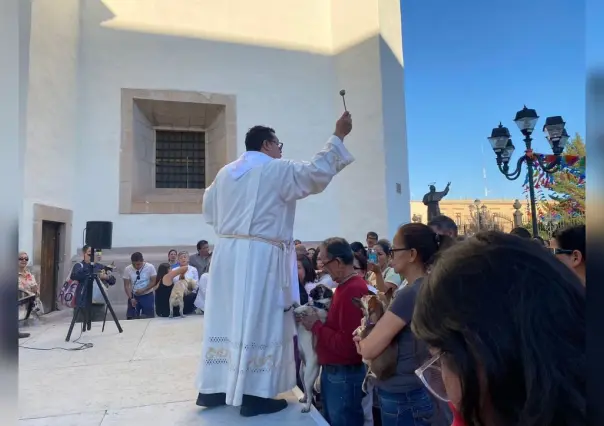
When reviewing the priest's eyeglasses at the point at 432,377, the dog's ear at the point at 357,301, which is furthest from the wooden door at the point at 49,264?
the priest's eyeglasses at the point at 432,377

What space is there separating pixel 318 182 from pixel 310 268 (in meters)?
1.71

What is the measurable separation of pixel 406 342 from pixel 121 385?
2112 mm

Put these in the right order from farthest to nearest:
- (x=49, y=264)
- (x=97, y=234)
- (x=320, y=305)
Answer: (x=49, y=264) < (x=97, y=234) < (x=320, y=305)

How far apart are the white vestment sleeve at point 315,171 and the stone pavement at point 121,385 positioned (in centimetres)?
124

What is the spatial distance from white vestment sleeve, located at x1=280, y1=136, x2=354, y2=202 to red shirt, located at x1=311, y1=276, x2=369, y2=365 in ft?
1.95

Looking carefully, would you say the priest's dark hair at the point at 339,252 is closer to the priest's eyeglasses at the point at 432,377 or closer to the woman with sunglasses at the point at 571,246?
the woman with sunglasses at the point at 571,246

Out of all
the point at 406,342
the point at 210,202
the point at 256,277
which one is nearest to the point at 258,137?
the point at 210,202

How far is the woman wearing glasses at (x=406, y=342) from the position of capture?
1708mm

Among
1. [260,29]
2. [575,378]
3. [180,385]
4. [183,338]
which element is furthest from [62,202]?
[575,378]

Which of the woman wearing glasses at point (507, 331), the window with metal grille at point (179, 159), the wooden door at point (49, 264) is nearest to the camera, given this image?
the woman wearing glasses at point (507, 331)

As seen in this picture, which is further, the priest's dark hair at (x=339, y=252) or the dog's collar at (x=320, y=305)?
the dog's collar at (x=320, y=305)

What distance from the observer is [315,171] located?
8.27 feet

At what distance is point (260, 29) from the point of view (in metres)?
9.66

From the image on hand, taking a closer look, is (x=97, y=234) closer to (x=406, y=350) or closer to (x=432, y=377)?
(x=406, y=350)
